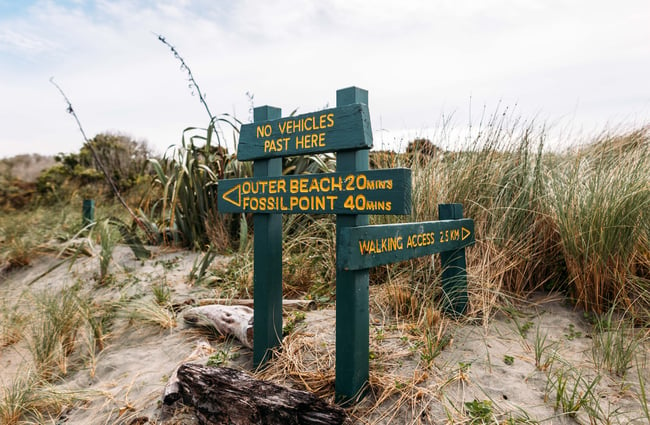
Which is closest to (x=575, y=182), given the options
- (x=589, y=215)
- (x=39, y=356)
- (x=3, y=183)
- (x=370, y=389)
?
(x=589, y=215)

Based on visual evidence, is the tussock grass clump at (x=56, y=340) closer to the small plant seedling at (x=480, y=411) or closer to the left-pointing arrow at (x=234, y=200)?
the left-pointing arrow at (x=234, y=200)

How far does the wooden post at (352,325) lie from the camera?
2.49 meters

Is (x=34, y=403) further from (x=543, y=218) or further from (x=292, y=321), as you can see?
(x=543, y=218)

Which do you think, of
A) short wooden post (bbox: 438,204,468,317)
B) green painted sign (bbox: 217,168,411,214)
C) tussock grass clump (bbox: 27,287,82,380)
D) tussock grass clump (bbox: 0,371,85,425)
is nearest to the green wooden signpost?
green painted sign (bbox: 217,168,411,214)

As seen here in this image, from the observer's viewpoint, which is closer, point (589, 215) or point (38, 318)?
point (589, 215)

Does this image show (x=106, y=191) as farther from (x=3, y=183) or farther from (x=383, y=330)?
(x=383, y=330)

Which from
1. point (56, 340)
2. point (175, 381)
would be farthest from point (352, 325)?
point (56, 340)

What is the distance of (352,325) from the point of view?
8.21 feet

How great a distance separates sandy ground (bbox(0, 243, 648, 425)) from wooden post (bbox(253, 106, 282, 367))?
14 centimetres

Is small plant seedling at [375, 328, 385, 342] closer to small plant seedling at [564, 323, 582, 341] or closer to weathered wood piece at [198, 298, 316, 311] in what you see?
weathered wood piece at [198, 298, 316, 311]

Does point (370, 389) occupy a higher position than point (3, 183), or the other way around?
point (3, 183)

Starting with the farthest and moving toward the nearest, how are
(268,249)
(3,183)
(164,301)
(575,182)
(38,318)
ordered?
1. (3,183)
2. (38,318)
3. (164,301)
4. (575,182)
5. (268,249)

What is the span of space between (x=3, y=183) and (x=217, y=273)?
12.8 meters

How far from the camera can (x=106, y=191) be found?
12.9m
